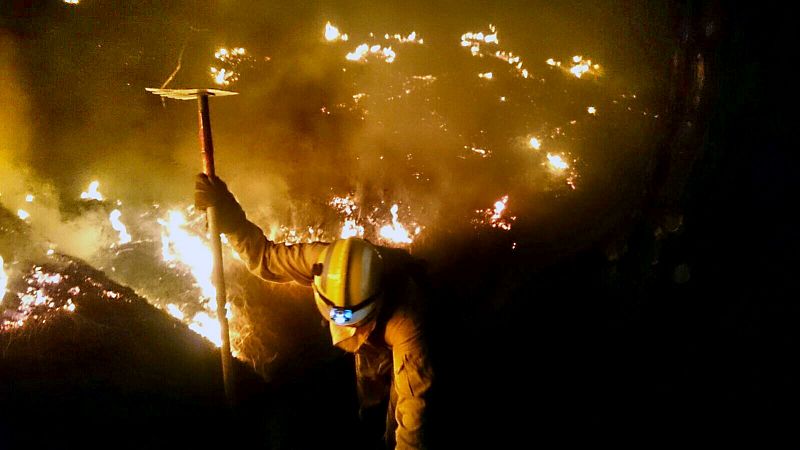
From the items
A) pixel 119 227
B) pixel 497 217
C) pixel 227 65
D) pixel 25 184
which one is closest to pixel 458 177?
pixel 497 217

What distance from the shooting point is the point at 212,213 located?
10.3 feet

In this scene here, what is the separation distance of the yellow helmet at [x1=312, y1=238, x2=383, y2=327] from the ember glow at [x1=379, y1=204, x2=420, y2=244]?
2.15 m

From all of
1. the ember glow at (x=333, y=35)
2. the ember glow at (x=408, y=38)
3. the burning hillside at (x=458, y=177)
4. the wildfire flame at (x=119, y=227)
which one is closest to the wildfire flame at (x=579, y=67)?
the burning hillside at (x=458, y=177)

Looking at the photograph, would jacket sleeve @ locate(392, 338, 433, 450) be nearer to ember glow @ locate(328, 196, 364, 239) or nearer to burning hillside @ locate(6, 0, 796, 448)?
burning hillside @ locate(6, 0, 796, 448)

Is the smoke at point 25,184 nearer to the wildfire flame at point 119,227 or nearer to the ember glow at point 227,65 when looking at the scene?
the wildfire flame at point 119,227

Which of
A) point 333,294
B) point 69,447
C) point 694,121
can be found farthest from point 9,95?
point 694,121

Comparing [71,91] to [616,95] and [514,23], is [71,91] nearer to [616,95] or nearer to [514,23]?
[514,23]

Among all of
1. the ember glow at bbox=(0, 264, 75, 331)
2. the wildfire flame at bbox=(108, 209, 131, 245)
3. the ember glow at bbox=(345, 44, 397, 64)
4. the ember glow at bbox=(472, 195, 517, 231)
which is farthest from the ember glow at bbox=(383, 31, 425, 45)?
the ember glow at bbox=(0, 264, 75, 331)

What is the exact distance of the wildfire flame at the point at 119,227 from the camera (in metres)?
4.37

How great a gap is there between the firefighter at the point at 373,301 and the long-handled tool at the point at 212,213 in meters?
0.09

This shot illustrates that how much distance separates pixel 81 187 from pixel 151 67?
146 cm

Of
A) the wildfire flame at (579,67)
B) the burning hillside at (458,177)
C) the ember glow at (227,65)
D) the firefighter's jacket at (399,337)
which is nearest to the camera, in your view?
the firefighter's jacket at (399,337)

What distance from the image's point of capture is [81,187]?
438 cm

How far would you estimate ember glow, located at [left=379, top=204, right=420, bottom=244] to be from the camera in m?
4.81
